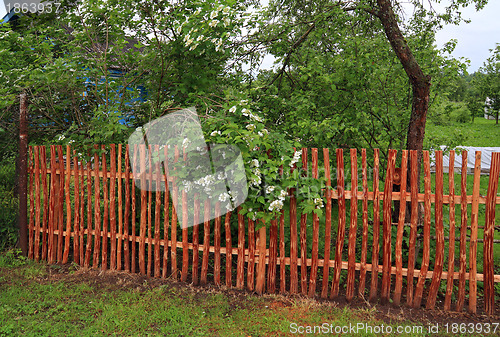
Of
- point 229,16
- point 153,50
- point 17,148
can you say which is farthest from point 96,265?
point 229,16

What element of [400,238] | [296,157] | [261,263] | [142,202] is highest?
[296,157]

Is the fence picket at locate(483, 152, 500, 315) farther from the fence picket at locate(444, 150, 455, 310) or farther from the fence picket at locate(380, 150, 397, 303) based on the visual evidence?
the fence picket at locate(380, 150, 397, 303)

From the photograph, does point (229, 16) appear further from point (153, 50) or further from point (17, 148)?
point (17, 148)

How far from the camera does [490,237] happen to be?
154 inches

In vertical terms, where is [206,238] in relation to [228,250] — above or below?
above

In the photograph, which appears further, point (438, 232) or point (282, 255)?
point (282, 255)

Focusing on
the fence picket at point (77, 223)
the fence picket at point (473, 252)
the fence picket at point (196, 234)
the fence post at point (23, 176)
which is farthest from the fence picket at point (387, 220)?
the fence post at point (23, 176)

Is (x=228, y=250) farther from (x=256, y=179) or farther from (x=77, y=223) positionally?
(x=77, y=223)

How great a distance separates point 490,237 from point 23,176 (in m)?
5.70

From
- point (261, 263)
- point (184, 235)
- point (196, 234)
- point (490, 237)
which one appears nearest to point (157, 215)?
point (184, 235)

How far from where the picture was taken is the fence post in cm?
527

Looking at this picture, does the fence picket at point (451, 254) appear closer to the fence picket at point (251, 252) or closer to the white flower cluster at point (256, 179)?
the white flower cluster at point (256, 179)

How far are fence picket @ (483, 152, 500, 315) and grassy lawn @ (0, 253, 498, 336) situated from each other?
8.6 inches

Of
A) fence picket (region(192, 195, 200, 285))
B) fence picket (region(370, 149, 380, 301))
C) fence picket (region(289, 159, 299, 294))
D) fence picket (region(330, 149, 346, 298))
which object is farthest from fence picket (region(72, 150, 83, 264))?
fence picket (region(370, 149, 380, 301))
